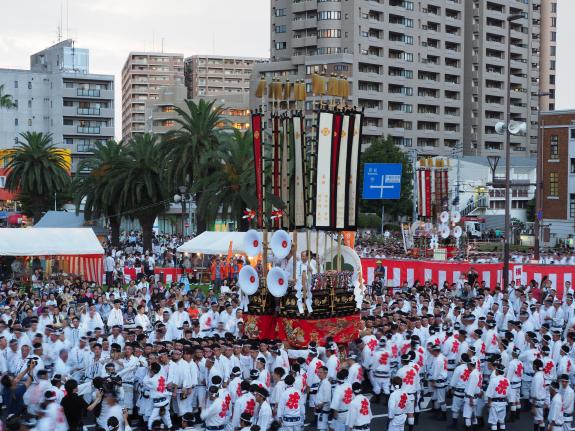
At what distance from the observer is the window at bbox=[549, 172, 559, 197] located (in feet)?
191

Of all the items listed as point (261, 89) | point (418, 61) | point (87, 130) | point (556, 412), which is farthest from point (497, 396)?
point (87, 130)

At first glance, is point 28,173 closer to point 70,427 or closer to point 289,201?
point 289,201

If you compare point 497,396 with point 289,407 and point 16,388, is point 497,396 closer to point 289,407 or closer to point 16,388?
point 289,407

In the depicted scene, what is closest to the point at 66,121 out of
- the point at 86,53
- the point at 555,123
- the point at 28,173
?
the point at 86,53

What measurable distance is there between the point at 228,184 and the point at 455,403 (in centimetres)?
2360

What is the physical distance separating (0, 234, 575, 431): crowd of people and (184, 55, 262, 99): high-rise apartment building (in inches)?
5635

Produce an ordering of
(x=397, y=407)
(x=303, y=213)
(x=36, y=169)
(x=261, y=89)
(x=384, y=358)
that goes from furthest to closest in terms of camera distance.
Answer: (x=36, y=169) < (x=261, y=89) < (x=303, y=213) < (x=384, y=358) < (x=397, y=407)

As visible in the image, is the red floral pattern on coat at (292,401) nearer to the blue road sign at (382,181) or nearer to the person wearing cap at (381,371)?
the person wearing cap at (381,371)

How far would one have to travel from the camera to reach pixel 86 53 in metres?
96.1

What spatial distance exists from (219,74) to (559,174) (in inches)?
4498

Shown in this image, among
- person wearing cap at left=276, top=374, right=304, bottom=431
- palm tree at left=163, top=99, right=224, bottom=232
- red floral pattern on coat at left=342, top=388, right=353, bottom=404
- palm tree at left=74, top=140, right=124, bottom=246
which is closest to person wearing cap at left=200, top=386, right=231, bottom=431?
person wearing cap at left=276, top=374, right=304, bottom=431

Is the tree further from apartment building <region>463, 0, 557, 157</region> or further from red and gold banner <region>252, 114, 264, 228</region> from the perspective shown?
red and gold banner <region>252, 114, 264, 228</region>

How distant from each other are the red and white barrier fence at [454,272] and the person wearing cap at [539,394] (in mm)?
14571

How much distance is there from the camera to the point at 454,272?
32.7 meters
